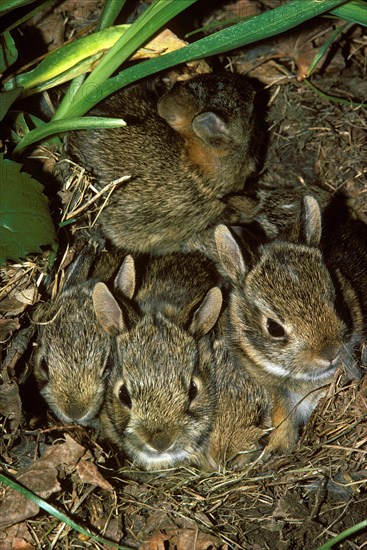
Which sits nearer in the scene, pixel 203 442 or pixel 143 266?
pixel 203 442

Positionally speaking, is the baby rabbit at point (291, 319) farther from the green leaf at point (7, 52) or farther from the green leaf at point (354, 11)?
the green leaf at point (7, 52)

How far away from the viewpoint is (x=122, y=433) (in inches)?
210

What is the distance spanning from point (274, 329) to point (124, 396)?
116 centimetres

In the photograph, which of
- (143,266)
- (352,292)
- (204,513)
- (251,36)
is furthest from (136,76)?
(204,513)

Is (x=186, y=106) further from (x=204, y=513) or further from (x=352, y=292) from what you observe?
(x=204, y=513)

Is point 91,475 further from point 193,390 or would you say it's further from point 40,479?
point 193,390

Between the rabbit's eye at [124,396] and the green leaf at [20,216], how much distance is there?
1.11 m

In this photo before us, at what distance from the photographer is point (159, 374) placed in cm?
509

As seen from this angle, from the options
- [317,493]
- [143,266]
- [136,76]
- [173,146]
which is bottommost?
[317,493]

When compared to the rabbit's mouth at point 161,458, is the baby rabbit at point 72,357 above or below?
above

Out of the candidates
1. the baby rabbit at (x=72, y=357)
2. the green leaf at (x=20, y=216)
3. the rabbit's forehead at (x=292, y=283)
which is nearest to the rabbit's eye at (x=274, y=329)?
the rabbit's forehead at (x=292, y=283)

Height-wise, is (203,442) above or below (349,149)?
below

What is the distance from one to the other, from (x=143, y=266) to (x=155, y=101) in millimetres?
1437

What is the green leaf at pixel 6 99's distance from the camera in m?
4.87
